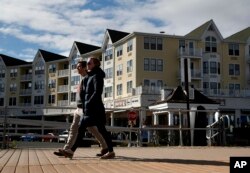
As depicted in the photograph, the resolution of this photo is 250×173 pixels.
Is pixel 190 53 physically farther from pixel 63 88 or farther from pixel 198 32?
pixel 63 88

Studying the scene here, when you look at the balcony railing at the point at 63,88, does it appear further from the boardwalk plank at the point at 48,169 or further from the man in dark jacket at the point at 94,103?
the boardwalk plank at the point at 48,169

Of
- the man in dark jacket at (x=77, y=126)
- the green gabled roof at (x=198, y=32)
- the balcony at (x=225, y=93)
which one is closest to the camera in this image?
the man in dark jacket at (x=77, y=126)

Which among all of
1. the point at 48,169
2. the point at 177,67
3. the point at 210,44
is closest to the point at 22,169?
the point at 48,169

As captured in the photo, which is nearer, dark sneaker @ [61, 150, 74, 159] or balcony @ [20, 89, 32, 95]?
dark sneaker @ [61, 150, 74, 159]

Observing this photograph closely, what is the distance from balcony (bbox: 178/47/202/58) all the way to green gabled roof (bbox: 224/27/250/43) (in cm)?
524

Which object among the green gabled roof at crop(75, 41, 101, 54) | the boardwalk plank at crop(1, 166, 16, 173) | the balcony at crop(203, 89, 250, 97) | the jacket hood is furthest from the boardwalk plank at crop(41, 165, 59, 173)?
the green gabled roof at crop(75, 41, 101, 54)

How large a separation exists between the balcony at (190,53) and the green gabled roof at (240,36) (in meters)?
5.24

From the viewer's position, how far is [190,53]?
6044 cm

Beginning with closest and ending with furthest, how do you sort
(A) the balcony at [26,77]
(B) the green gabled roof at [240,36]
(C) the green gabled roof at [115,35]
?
(B) the green gabled roof at [240,36] → (C) the green gabled roof at [115,35] → (A) the balcony at [26,77]

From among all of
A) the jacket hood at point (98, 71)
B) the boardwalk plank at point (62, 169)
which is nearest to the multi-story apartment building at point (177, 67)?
the jacket hood at point (98, 71)

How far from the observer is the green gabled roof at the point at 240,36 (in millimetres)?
64062

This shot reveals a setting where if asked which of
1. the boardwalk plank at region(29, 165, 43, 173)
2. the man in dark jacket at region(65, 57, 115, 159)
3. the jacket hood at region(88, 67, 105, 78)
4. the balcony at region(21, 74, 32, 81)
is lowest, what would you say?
the boardwalk plank at region(29, 165, 43, 173)

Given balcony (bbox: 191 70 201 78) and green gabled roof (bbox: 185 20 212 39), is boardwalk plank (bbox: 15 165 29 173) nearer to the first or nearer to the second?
balcony (bbox: 191 70 201 78)

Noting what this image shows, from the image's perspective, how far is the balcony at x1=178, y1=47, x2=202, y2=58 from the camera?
59475 mm
